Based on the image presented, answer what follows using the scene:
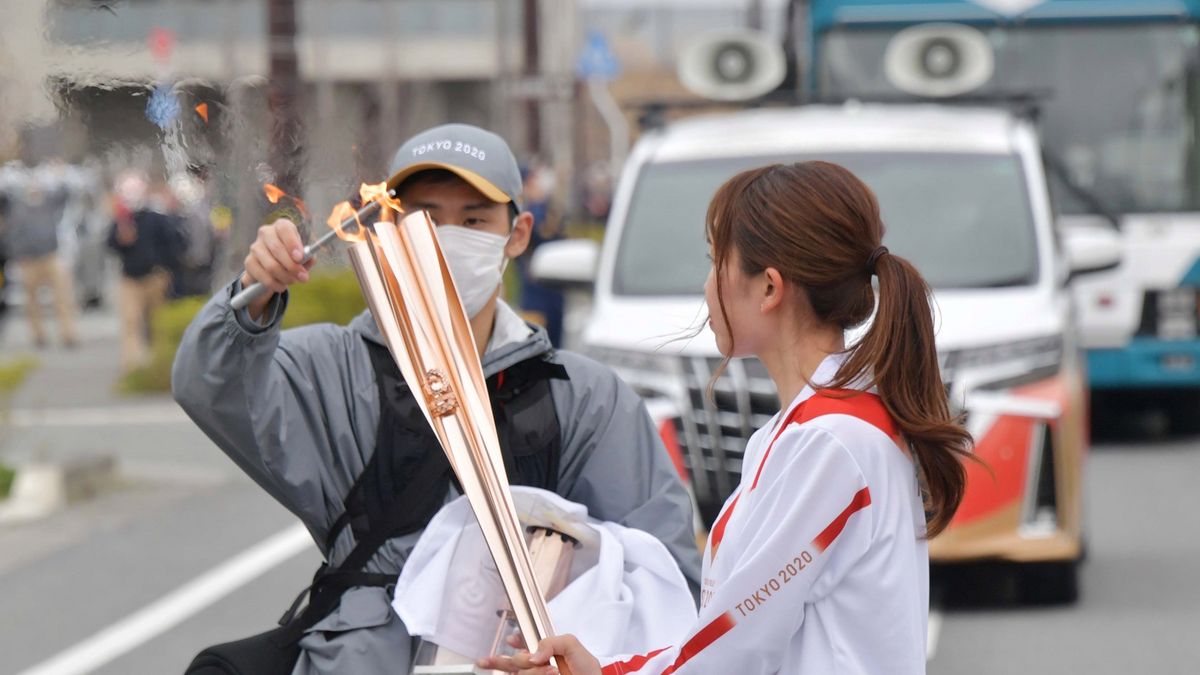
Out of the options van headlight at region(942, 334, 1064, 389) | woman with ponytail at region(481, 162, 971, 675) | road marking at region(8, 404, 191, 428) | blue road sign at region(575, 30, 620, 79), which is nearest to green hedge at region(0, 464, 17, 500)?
road marking at region(8, 404, 191, 428)

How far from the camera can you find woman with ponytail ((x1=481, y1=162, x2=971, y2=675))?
2566 mm

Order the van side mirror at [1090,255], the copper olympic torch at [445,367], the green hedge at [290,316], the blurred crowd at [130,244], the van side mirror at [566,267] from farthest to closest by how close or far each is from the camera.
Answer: the blurred crowd at [130,244] → the green hedge at [290,316] → the van side mirror at [1090,255] → the van side mirror at [566,267] → the copper olympic torch at [445,367]

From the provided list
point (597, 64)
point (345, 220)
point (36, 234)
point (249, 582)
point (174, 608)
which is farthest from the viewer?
point (597, 64)

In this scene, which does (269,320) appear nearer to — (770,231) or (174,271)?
(770,231)

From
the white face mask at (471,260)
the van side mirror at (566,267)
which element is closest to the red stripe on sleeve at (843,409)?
the white face mask at (471,260)

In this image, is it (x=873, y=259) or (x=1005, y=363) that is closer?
(x=873, y=259)

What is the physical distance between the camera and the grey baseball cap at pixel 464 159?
337cm

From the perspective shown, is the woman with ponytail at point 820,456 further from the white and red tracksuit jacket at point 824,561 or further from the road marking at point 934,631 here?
the road marking at point 934,631

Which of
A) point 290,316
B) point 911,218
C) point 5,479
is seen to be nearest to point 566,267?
point 911,218

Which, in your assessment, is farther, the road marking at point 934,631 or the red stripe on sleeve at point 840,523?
the road marking at point 934,631

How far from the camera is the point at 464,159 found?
11.1ft

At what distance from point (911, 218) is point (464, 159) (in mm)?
5409

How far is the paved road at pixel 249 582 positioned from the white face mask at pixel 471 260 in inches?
155

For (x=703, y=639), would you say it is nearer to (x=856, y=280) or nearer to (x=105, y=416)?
(x=856, y=280)
